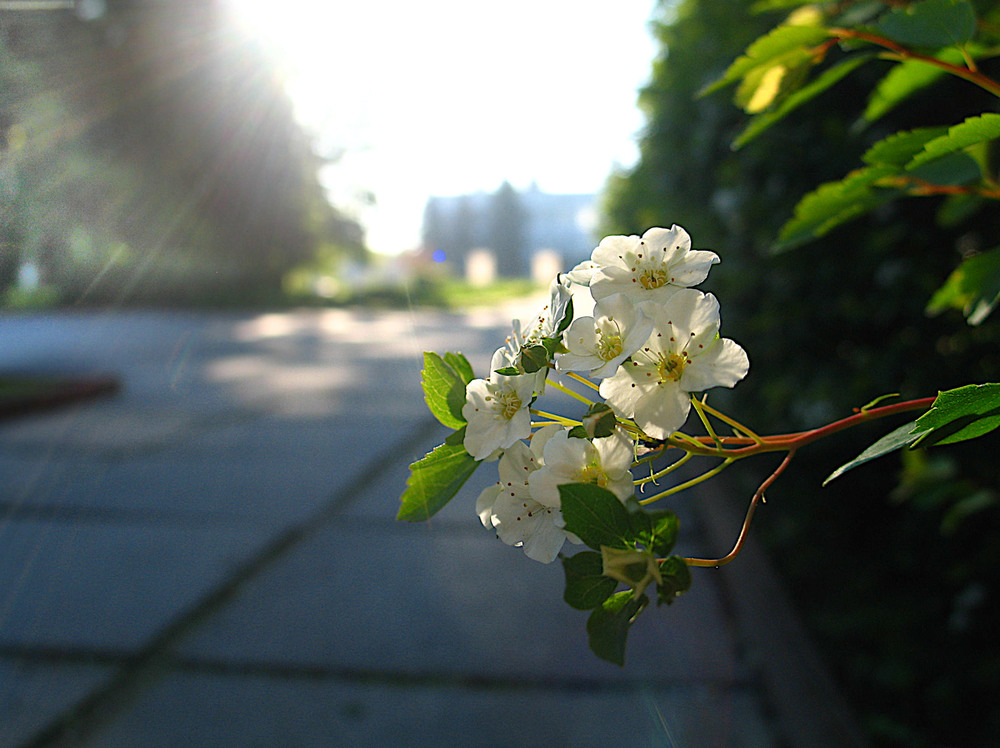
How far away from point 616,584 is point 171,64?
13336mm

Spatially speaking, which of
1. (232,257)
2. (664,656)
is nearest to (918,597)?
(664,656)

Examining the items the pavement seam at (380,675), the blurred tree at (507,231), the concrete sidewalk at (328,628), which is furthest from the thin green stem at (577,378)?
the blurred tree at (507,231)

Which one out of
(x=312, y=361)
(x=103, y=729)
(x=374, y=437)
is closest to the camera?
(x=103, y=729)

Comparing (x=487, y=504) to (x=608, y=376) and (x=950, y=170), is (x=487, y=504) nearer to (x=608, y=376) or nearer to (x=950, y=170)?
(x=608, y=376)

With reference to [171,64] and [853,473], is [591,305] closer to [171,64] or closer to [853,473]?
[853,473]

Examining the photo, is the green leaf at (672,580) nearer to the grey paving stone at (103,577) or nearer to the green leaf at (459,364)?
the green leaf at (459,364)

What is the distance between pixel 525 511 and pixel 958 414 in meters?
0.27

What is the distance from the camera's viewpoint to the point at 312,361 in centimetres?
757

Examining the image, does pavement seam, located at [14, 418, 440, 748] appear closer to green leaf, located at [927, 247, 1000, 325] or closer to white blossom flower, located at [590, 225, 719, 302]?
white blossom flower, located at [590, 225, 719, 302]

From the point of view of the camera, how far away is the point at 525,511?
1.44 feet

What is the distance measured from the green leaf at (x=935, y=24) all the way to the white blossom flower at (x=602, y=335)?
40cm

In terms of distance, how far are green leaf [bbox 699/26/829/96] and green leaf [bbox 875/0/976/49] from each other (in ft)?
0.28

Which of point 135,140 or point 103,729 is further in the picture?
point 135,140

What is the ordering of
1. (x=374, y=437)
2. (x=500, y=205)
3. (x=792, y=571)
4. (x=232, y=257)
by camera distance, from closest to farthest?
(x=792, y=571) < (x=374, y=437) < (x=232, y=257) < (x=500, y=205)
